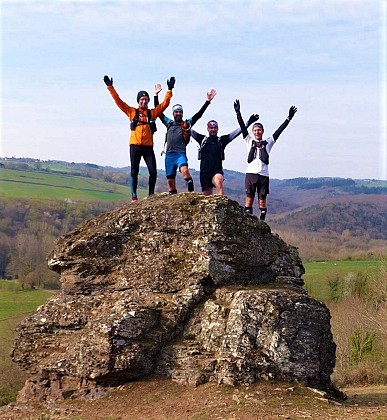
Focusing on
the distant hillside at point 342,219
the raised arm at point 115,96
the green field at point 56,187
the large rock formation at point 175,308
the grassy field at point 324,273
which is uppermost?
the raised arm at point 115,96

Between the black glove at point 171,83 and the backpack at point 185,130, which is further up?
the black glove at point 171,83

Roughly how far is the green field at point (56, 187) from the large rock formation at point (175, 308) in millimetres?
72614

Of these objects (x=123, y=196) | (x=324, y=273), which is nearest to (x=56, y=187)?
(x=123, y=196)

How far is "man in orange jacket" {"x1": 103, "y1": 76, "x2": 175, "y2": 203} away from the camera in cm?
1528

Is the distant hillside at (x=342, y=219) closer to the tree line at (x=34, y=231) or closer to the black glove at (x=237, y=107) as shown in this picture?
the tree line at (x=34, y=231)

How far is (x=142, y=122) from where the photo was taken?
1529 cm

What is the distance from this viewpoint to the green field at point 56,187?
289ft

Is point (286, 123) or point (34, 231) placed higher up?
point (286, 123)

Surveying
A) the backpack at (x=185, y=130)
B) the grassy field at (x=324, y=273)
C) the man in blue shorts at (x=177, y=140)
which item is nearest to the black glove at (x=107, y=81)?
the man in blue shorts at (x=177, y=140)

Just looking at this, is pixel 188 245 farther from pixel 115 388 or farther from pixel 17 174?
pixel 17 174

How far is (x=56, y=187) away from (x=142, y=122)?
84274 mm

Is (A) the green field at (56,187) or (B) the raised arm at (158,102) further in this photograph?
(A) the green field at (56,187)

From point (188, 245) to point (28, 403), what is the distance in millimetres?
4948

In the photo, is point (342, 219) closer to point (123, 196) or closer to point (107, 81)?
point (123, 196)
